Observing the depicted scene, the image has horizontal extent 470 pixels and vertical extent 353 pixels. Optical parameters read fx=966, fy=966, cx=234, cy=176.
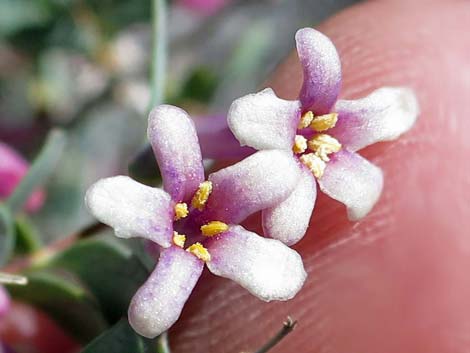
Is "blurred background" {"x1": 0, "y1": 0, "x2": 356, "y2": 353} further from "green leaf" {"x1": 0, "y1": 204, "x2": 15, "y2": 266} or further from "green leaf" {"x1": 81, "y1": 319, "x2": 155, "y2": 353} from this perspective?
"green leaf" {"x1": 81, "y1": 319, "x2": 155, "y2": 353}

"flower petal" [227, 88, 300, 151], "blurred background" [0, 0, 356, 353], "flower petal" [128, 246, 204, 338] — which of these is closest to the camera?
"flower petal" [128, 246, 204, 338]

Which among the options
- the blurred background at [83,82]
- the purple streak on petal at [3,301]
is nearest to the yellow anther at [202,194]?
the purple streak on petal at [3,301]

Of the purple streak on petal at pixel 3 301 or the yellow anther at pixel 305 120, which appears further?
the purple streak on petal at pixel 3 301

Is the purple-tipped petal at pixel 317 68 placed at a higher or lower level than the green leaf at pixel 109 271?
higher

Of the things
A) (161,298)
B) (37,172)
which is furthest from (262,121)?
(37,172)

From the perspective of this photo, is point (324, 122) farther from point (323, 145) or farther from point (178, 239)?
point (178, 239)

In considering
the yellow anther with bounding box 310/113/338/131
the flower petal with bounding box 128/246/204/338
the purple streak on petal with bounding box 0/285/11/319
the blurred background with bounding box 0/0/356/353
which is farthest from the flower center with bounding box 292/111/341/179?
the blurred background with bounding box 0/0/356/353

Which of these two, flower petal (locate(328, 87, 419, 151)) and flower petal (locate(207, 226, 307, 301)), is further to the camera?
flower petal (locate(328, 87, 419, 151))

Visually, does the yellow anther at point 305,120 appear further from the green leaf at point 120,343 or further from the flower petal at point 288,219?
the green leaf at point 120,343
